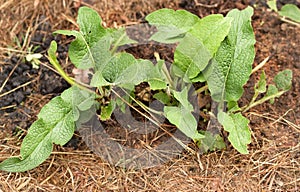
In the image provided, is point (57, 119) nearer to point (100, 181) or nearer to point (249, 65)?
point (100, 181)

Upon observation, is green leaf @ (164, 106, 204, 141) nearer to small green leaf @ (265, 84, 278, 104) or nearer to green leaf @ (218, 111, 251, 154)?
green leaf @ (218, 111, 251, 154)

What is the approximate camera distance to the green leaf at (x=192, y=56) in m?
1.72

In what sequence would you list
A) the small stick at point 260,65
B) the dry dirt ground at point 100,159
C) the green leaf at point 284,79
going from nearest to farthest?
the dry dirt ground at point 100,159
the green leaf at point 284,79
the small stick at point 260,65

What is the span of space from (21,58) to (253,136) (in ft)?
3.27

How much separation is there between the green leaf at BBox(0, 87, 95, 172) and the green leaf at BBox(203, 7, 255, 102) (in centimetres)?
50

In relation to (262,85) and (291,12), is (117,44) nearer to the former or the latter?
(262,85)

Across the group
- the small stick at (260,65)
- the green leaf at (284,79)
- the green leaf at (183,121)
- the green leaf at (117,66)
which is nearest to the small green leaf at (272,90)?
the green leaf at (284,79)

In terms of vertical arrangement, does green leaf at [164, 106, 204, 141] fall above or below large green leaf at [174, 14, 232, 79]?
below

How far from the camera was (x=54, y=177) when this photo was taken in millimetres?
1774

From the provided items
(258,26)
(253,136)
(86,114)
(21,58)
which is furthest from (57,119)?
(258,26)

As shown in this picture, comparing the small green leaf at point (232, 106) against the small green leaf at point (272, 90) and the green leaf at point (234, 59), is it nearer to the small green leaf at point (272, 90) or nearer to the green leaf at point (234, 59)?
the green leaf at point (234, 59)

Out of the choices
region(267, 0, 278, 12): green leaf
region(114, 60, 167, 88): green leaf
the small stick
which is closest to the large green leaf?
region(114, 60, 167, 88): green leaf

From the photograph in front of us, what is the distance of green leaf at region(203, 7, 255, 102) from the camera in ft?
5.71

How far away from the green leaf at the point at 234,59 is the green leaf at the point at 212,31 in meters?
0.06
